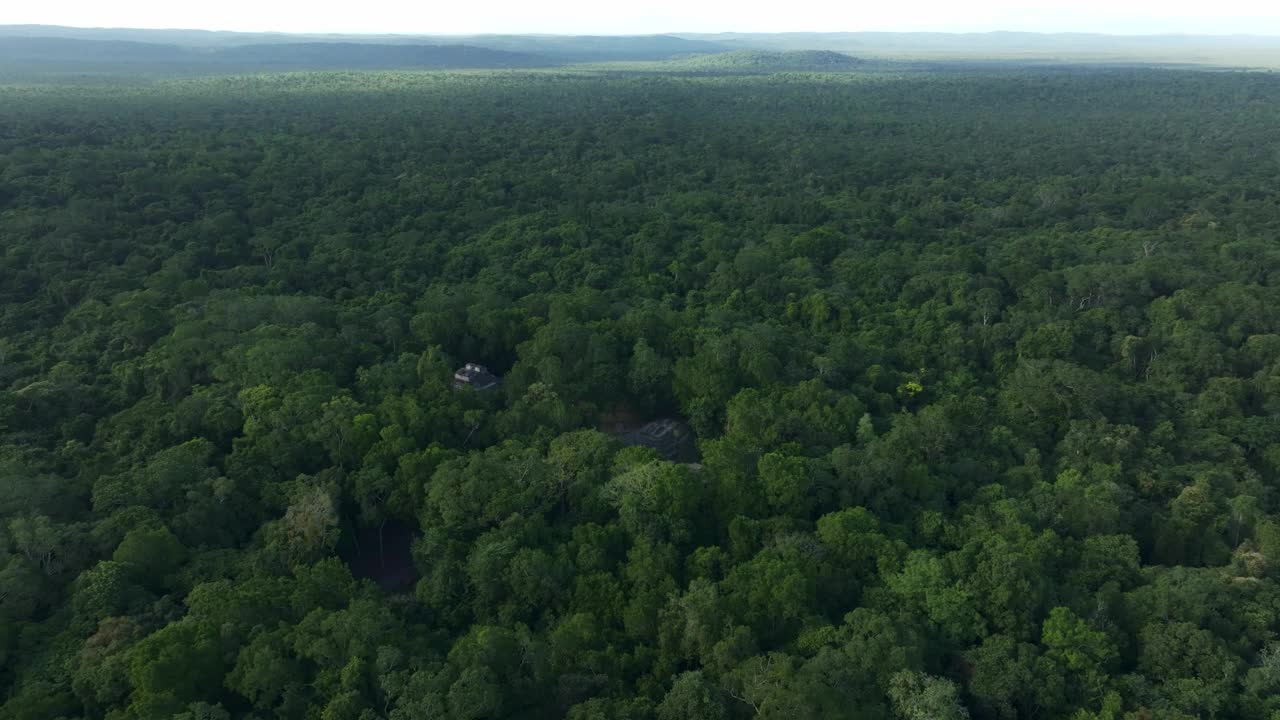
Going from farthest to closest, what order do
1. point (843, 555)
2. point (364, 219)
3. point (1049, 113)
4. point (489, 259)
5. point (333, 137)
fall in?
point (1049, 113) → point (333, 137) → point (364, 219) → point (489, 259) → point (843, 555)

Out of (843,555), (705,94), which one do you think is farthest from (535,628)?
(705,94)

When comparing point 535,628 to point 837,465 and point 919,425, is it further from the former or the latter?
point 919,425

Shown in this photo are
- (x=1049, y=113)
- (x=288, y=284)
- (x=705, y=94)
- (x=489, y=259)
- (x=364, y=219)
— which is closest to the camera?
(x=288, y=284)

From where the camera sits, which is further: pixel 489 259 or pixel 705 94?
pixel 705 94

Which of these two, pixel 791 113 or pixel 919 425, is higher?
pixel 791 113

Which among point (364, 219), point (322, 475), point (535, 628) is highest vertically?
point (364, 219)

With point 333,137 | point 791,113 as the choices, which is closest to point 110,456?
point 333,137
